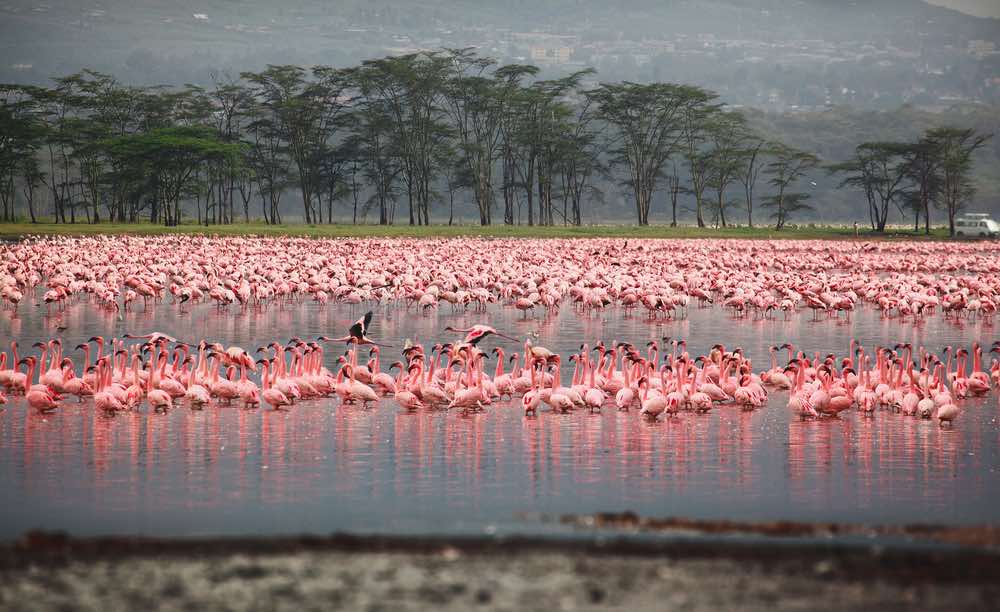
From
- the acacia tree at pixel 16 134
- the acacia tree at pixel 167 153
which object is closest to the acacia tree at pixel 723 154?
the acacia tree at pixel 167 153

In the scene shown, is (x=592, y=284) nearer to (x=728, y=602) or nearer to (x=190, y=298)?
(x=190, y=298)

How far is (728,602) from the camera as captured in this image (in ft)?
23.2

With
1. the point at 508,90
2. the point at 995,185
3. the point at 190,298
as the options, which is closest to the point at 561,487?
the point at 190,298

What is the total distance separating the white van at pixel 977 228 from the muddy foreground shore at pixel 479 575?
7841 cm

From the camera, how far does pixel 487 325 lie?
23594 millimetres

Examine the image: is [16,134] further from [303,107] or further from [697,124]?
[697,124]

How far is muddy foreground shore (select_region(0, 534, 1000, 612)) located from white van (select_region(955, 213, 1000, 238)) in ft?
257

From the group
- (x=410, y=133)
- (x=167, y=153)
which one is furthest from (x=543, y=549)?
(x=410, y=133)

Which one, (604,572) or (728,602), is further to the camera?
(604,572)

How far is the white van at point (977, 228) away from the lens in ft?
265

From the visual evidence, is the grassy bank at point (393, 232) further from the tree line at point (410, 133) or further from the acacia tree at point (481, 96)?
the acacia tree at point (481, 96)

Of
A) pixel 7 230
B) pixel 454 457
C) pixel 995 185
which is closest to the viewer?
pixel 454 457

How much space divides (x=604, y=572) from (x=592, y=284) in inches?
857

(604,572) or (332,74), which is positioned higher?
(332,74)
